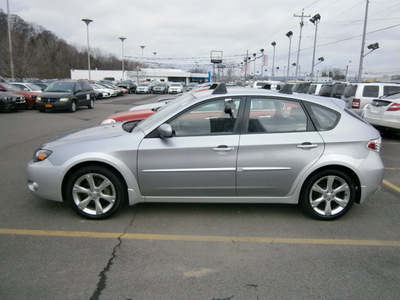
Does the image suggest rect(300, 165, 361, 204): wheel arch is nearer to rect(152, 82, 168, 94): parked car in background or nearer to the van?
the van

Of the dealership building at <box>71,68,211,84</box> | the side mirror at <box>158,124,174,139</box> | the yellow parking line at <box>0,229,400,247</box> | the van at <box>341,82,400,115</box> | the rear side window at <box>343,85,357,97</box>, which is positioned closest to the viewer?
the yellow parking line at <box>0,229,400,247</box>

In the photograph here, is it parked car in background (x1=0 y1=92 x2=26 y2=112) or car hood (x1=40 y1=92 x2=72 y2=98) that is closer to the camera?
parked car in background (x1=0 y1=92 x2=26 y2=112)

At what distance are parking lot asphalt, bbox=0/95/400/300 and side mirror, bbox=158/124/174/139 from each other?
3.67 ft

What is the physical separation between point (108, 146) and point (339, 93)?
11931 mm

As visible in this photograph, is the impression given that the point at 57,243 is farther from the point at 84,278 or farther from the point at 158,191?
the point at 158,191

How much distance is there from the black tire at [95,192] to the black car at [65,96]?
1451 centimetres

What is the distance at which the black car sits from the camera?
55.3 ft

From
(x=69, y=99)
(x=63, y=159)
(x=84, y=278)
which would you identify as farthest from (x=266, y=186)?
(x=69, y=99)

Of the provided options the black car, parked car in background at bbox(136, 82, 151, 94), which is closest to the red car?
the black car

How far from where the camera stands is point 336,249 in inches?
135

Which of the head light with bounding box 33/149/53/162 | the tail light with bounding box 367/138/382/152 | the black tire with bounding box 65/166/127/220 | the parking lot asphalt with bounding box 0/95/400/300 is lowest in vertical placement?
the parking lot asphalt with bounding box 0/95/400/300

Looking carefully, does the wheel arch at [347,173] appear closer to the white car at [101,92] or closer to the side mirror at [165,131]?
the side mirror at [165,131]

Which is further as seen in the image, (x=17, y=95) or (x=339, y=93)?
(x=17, y=95)

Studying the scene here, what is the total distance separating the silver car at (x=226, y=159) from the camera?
12.6ft
